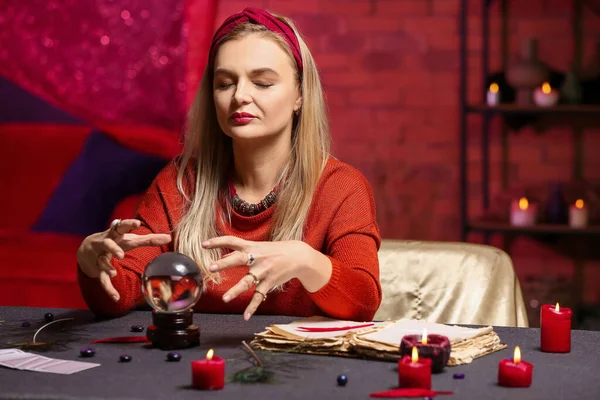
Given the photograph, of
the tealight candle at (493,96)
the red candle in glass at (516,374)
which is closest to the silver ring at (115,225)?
the red candle in glass at (516,374)

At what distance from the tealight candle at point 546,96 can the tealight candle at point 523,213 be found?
413 millimetres

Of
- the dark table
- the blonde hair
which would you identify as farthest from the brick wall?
the dark table

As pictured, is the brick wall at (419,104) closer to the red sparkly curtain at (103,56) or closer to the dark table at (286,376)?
the red sparkly curtain at (103,56)

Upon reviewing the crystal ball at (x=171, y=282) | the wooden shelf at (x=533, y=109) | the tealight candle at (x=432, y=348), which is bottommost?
the tealight candle at (x=432, y=348)

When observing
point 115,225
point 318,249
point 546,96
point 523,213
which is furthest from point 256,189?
point 546,96

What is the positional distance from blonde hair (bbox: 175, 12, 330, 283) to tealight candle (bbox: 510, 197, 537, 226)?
1959 millimetres

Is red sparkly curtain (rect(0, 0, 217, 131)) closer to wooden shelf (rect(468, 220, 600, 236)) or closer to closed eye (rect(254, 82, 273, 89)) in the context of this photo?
wooden shelf (rect(468, 220, 600, 236))

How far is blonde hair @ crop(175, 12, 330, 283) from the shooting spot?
203cm

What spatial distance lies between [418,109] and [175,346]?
115 inches

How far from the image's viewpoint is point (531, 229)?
12.9 ft

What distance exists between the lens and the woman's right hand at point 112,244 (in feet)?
5.60

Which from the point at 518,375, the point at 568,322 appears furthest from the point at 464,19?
the point at 518,375

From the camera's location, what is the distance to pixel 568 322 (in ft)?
5.03

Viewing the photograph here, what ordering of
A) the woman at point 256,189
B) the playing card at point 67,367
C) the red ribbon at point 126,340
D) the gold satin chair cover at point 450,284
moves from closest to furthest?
the playing card at point 67,367
the red ribbon at point 126,340
the woman at point 256,189
the gold satin chair cover at point 450,284
